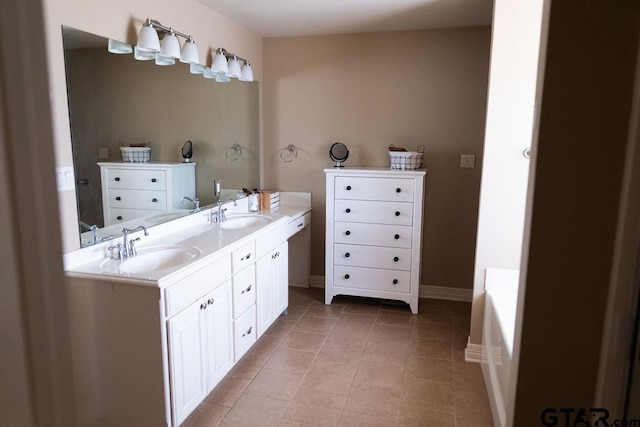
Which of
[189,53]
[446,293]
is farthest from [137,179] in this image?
[446,293]

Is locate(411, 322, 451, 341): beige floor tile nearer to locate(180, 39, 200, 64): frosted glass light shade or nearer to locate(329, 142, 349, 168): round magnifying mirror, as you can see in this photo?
locate(329, 142, 349, 168): round magnifying mirror

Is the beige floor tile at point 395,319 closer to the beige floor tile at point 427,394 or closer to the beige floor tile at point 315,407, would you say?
the beige floor tile at point 427,394

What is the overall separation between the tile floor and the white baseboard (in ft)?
0.88

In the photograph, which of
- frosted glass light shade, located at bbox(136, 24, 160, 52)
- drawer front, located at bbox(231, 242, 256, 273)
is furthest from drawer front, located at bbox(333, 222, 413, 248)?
frosted glass light shade, located at bbox(136, 24, 160, 52)

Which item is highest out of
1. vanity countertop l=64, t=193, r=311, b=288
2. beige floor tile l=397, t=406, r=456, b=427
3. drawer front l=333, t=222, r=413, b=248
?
vanity countertop l=64, t=193, r=311, b=288

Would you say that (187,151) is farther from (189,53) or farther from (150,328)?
(150,328)

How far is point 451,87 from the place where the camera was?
3750mm

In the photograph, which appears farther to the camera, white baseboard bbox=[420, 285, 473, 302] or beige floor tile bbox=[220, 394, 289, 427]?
white baseboard bbox=[420, 285, 473, 302]

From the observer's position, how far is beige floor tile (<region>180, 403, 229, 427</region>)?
7.36ft

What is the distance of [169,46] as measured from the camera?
8.62 ft

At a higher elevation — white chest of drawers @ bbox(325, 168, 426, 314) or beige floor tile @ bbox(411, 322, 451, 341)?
white chest of drawers @ bbox(325, 168, 426, 314)

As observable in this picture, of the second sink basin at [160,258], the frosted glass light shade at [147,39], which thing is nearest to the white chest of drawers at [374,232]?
the second sink basin at [160,258]

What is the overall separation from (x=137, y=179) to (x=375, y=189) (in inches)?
→ 71.8

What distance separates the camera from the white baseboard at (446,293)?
3998 mm
